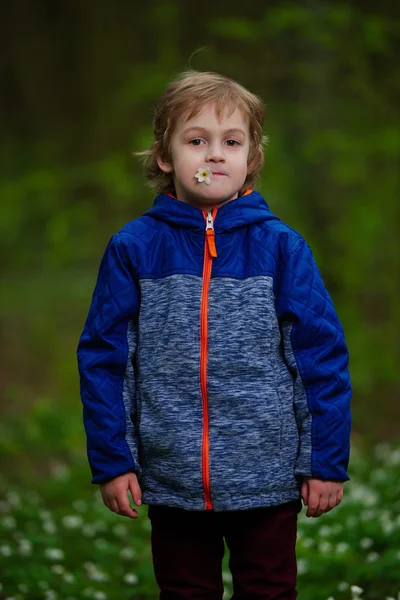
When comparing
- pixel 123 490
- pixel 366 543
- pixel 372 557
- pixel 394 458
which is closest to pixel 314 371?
pixel 123 490

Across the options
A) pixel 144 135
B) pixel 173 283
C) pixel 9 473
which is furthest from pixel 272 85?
pixel 173 283

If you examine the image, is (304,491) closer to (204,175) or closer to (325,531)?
(204,175)

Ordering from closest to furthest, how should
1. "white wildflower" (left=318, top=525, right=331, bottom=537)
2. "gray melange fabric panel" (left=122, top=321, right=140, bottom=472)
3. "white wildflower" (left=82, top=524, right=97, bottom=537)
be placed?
1. "gray melange fabric panel" (left=122, top=321, right=140, bottom=472)
2. "white wildflower" (left=318, top=525, right=331, bottom=537)
3. "white wildflower" (left=82, top=524, right=97, bottom=537)

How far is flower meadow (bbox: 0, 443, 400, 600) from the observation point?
3.61 metres

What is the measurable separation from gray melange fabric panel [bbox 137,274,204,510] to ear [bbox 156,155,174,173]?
0.38m

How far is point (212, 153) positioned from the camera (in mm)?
2461

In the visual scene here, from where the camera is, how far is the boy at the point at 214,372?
2398mm

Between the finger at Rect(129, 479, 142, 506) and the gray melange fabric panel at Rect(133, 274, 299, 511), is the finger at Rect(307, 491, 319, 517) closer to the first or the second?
the gray melange fabric panel at Rect(133, 274, 299, 511)

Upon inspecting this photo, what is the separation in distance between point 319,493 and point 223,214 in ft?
2.72

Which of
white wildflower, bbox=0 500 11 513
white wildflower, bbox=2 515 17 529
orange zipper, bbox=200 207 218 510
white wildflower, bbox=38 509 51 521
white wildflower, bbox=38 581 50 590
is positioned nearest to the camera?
orange zipper, bbox=200 207 218 510

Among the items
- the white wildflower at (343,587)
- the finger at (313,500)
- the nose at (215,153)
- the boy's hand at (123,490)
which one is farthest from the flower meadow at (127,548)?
the nose at (215,153)

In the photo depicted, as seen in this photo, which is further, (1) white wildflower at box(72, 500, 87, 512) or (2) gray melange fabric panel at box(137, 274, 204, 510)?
(1) white wildflower at box(72, 500, 87, 512)

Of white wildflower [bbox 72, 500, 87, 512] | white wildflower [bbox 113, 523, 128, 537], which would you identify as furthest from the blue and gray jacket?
white wildflower [bbox 72, 500, 87, 512]

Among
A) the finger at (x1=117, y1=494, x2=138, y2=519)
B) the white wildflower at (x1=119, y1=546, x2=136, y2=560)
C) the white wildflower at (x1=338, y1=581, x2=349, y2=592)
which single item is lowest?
the white wildflower at (x1=119, y1=546, x2=136, y2=560)
